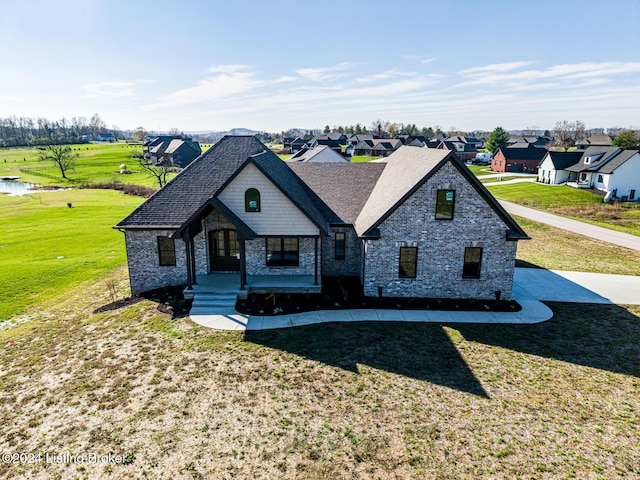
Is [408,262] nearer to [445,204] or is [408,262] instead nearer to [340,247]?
[445,204]

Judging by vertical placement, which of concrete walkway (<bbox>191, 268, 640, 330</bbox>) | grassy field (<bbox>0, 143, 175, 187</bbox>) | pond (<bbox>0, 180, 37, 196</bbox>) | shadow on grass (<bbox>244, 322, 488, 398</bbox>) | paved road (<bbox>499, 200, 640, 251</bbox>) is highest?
grassy field (<bbox>0, 143, 175, 187</bbox>)

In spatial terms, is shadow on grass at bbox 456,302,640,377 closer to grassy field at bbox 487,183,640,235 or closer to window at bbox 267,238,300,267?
window at bbox 267,238,300,267

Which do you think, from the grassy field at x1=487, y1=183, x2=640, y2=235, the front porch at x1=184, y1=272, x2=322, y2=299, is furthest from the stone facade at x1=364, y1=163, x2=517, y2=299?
the grassy field at x1=487, y1=183, x2=640, y2=235

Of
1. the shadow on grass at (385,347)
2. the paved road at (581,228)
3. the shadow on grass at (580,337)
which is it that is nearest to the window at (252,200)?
the shadow on grass at (385,347)

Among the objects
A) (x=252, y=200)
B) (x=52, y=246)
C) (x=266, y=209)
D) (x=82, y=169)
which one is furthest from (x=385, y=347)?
Result: (x=82, y=169)

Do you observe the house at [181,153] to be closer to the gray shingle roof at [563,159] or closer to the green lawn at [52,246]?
the green lawn at [52,246]

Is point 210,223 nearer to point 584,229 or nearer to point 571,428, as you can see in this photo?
point 571,428
